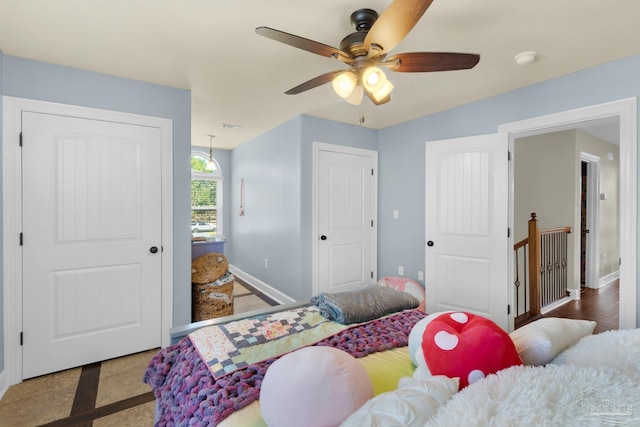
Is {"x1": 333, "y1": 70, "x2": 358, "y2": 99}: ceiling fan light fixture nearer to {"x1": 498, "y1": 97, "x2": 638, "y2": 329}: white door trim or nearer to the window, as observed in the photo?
{"x1": 498, "y1": 97, "x2": 638, "y2": 329}: white door trim

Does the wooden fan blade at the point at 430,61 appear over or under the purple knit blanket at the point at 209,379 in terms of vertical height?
over

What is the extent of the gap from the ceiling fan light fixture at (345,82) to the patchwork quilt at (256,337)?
1.28 meters

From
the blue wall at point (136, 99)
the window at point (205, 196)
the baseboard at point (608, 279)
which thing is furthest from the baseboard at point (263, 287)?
the baseboard at point (608, 279)

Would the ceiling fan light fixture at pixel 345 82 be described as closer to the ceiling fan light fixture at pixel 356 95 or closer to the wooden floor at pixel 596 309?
the ceiling fan light fixture at pixel 356 95

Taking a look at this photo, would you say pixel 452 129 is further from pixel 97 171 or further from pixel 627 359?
pixel 97 171

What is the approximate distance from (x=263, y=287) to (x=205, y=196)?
2560 mm

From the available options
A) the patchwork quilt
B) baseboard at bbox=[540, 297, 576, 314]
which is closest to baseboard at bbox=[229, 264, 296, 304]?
the patchwork quilt

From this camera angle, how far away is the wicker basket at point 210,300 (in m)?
3.00

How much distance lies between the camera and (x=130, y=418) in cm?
181

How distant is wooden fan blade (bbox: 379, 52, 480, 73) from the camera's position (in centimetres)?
150

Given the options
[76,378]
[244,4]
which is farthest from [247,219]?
[244,4]

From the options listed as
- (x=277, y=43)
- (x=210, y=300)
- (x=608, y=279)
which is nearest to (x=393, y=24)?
(x=277, y=43)

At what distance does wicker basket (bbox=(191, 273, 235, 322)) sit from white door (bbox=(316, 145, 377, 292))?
3.73 feet

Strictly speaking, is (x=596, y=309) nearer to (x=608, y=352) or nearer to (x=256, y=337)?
(x=608, y=352)
